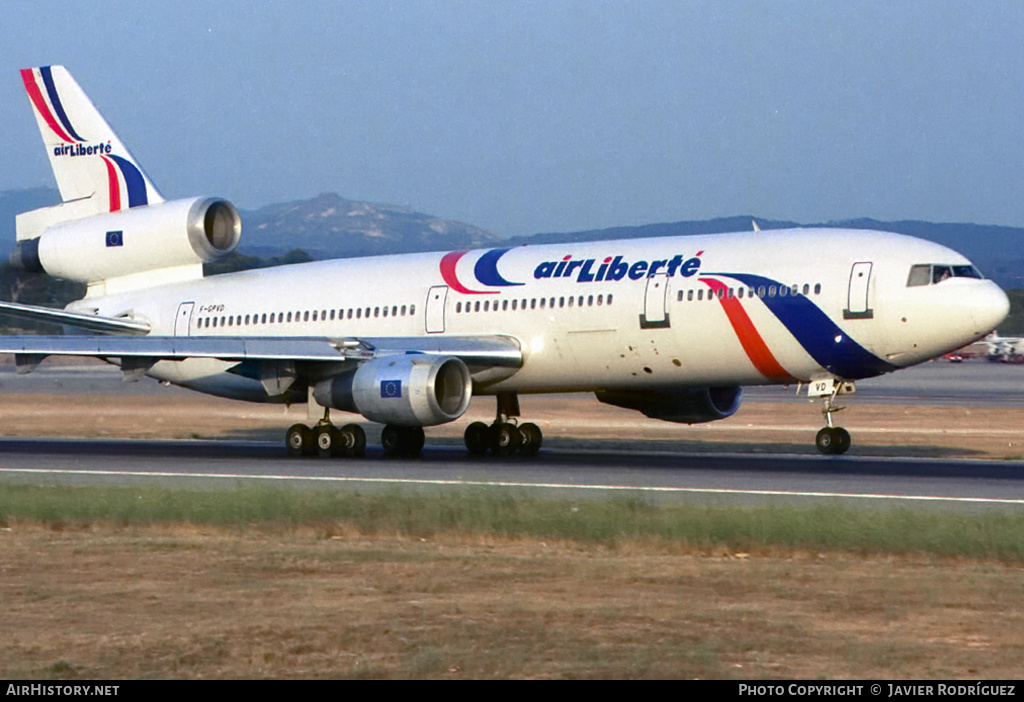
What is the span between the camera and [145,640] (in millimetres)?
9359

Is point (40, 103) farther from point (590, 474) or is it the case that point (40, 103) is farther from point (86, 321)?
point (590, 474)

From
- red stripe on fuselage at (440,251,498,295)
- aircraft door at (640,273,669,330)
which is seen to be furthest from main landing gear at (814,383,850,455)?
red stripe on fuselage at (440,251,498,295)

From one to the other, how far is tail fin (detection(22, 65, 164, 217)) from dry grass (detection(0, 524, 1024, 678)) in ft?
64.5

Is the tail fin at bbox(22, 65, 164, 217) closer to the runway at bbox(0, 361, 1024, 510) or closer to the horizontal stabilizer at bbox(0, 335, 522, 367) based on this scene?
the runway at bbox(0, 361, 1024, 510)

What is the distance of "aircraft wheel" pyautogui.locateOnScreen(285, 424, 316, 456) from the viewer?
1059 inches

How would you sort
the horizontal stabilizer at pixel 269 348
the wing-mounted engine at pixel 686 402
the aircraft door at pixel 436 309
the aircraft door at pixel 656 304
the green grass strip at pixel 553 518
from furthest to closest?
the wing-mounted engine at pixel 686 402 → the aircraft door at pixel 436 309 → the horizontal stabilizer at pixel 269 348 → the aircraft door at pixel 656 304 → the green grass strip at pixel 553 518

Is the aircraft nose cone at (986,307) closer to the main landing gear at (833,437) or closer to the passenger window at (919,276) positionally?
the passenger window at (919,276)

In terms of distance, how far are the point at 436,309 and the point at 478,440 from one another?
276 cm

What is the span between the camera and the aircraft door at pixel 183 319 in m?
31.5

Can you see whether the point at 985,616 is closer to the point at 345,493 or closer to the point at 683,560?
the point at 683,560

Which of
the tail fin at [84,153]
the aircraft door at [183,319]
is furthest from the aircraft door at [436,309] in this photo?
the tail fin at [84,153]

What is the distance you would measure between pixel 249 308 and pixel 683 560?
1949cm

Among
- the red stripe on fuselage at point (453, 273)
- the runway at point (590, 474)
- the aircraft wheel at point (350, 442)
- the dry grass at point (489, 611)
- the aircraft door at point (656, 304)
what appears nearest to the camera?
the dry grass at point (489, 611)

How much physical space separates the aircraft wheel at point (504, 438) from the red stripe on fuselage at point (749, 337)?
563cm
